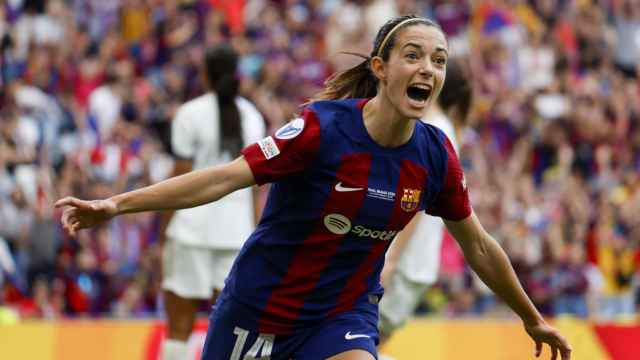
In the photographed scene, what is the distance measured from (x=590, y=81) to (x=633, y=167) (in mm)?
1545

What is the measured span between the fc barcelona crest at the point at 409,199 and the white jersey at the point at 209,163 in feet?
9.90

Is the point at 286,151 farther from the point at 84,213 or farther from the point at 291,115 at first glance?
the point at 291,115

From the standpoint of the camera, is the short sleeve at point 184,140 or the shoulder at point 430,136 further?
the short sleeve at point 184,140

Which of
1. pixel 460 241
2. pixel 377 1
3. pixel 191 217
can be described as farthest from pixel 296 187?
pixel 377 1

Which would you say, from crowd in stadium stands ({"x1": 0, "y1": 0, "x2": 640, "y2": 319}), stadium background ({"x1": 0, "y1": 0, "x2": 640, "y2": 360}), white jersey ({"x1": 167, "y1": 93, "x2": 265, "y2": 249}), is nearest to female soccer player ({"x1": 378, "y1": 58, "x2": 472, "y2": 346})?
white jersey ({"x1": 167, "y1": 93, "x2": 265, "y2": 249})

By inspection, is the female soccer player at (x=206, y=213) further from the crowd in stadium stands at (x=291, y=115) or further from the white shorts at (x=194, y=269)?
the crowd in stadium stands at (x=291, y=115)

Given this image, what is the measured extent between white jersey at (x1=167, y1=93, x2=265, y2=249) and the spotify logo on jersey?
298 centimetres

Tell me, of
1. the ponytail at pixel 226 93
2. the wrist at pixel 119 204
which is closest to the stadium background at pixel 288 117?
the ponytail at pixel 226 93

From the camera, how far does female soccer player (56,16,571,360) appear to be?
219 inches

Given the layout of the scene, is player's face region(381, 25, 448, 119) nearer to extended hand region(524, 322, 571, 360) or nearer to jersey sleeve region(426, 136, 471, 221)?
jersey sleeve region(426, 136, 471, 221)

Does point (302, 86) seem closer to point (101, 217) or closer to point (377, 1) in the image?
point (377, 1)

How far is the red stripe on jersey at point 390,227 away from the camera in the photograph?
18.6 feet

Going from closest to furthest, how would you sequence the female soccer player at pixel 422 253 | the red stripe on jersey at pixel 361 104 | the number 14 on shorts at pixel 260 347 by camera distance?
the red stripe on jersey at pixel 361 104
the number 14 on shorts at pixel 260 347
the female soccer player at pixel 422 253

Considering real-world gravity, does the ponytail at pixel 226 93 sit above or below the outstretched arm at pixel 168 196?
below
